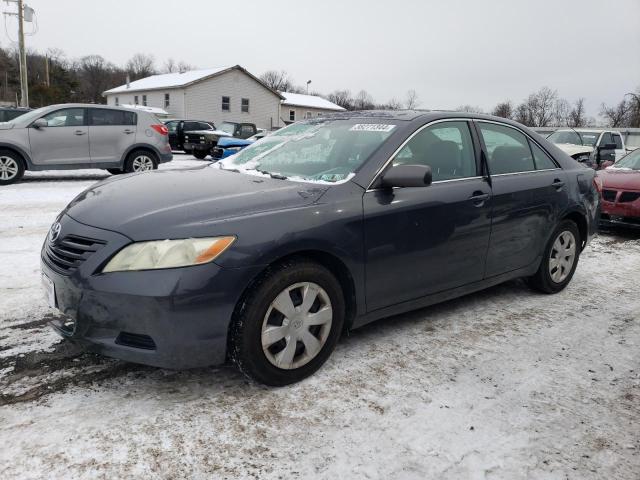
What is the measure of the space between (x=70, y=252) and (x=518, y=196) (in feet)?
10.7

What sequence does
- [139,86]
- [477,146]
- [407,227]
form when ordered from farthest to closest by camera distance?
1. [139,86]
2. [477,146]
3. [407,227]

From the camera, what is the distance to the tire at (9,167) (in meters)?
10.1

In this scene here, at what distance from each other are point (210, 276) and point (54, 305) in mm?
972

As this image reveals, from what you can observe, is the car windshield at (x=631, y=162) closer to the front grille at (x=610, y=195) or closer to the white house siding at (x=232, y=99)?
the front grille at (x=610, y=195)

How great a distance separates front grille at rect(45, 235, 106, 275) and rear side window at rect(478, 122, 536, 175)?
292 centimetres

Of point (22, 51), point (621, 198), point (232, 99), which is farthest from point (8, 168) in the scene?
point (232, 99)

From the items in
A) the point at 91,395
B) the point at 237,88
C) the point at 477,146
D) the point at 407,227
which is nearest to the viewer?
the point at 91,395

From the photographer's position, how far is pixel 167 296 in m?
2.43

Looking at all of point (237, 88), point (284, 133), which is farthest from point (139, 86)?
point (284, 133)

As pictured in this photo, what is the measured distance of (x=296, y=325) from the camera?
2820 millimetres

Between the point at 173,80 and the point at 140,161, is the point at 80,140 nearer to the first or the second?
the point at 140,161

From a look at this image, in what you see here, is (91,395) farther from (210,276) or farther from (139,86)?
(139,86)

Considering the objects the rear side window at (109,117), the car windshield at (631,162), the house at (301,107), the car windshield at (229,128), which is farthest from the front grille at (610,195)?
the house at (301,107)

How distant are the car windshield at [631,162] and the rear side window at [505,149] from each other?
4941 mm
